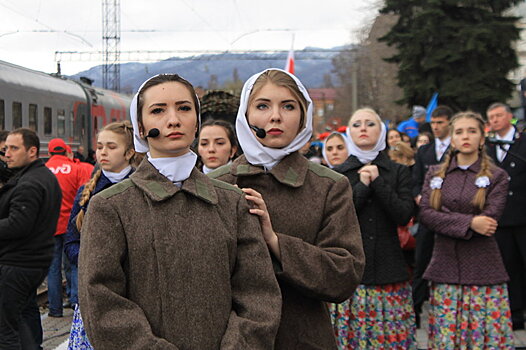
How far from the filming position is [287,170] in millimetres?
3309

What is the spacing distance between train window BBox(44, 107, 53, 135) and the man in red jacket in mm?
10408

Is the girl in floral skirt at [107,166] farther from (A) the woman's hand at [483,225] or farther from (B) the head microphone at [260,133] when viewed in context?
(A) the woman's hand at [483,225]

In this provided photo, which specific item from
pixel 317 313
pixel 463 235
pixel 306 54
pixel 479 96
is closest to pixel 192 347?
pixel 317 313

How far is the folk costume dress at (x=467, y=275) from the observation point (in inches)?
230

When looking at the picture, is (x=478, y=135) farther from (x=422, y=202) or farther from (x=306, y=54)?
(x=306, y=54)

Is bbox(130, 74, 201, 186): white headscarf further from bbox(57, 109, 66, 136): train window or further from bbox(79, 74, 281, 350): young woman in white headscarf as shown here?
bbox(57, 109, 66, 136): train window

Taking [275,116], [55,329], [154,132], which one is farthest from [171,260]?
[55,329]

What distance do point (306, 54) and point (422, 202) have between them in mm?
41473

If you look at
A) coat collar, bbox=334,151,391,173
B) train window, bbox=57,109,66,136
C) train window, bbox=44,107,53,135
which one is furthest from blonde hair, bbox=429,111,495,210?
train window, bbox=57,109,66,136

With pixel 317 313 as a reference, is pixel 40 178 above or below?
above

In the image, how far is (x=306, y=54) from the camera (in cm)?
4700

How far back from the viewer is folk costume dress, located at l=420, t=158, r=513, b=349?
19.1 feet

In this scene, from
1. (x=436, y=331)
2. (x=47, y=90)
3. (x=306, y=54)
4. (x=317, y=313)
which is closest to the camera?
(x=317, y=313)

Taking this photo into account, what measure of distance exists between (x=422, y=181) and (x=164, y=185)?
631 cm
